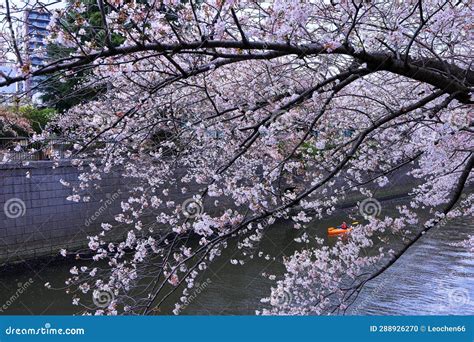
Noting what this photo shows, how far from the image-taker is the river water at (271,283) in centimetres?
848

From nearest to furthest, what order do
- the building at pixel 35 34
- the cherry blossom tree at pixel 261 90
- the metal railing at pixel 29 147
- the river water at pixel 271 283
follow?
the cherry blossom tree at pixel 261 90 → the building at pixel 35 34 → the metal railing at pixel 29 147 → the river water at pixel 271 283

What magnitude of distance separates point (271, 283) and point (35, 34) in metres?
7.64

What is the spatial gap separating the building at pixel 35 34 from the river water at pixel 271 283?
5.63 metres

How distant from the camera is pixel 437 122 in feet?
11.6

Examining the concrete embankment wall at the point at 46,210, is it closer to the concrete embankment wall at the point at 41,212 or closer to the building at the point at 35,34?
the concrete embankment wall at the point at 41,212

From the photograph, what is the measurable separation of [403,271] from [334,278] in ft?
18.1

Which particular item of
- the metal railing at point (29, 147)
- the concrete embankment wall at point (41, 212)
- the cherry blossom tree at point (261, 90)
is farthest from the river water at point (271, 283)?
the metal railing at point (29, 147)

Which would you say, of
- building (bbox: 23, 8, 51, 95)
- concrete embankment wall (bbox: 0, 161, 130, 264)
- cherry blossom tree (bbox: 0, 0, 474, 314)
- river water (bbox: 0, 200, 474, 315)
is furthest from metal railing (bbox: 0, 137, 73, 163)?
concrete embankment wall (bbox: 0, 161, 130, 264)

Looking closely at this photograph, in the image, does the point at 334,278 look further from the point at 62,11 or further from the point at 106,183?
the point at 106,183

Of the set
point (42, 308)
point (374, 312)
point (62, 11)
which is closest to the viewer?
point (62, 11)

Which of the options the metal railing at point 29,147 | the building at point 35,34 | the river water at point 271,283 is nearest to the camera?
the building at point 35,34

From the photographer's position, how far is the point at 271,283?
992 centimetres

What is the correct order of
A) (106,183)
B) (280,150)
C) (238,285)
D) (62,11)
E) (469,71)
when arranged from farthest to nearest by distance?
1. (106,183)
2. (238,285)
3. (280,150)
4. (469,71)
5. (62,11)

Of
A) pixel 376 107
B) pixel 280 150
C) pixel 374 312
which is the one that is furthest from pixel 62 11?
pixel 374 312
